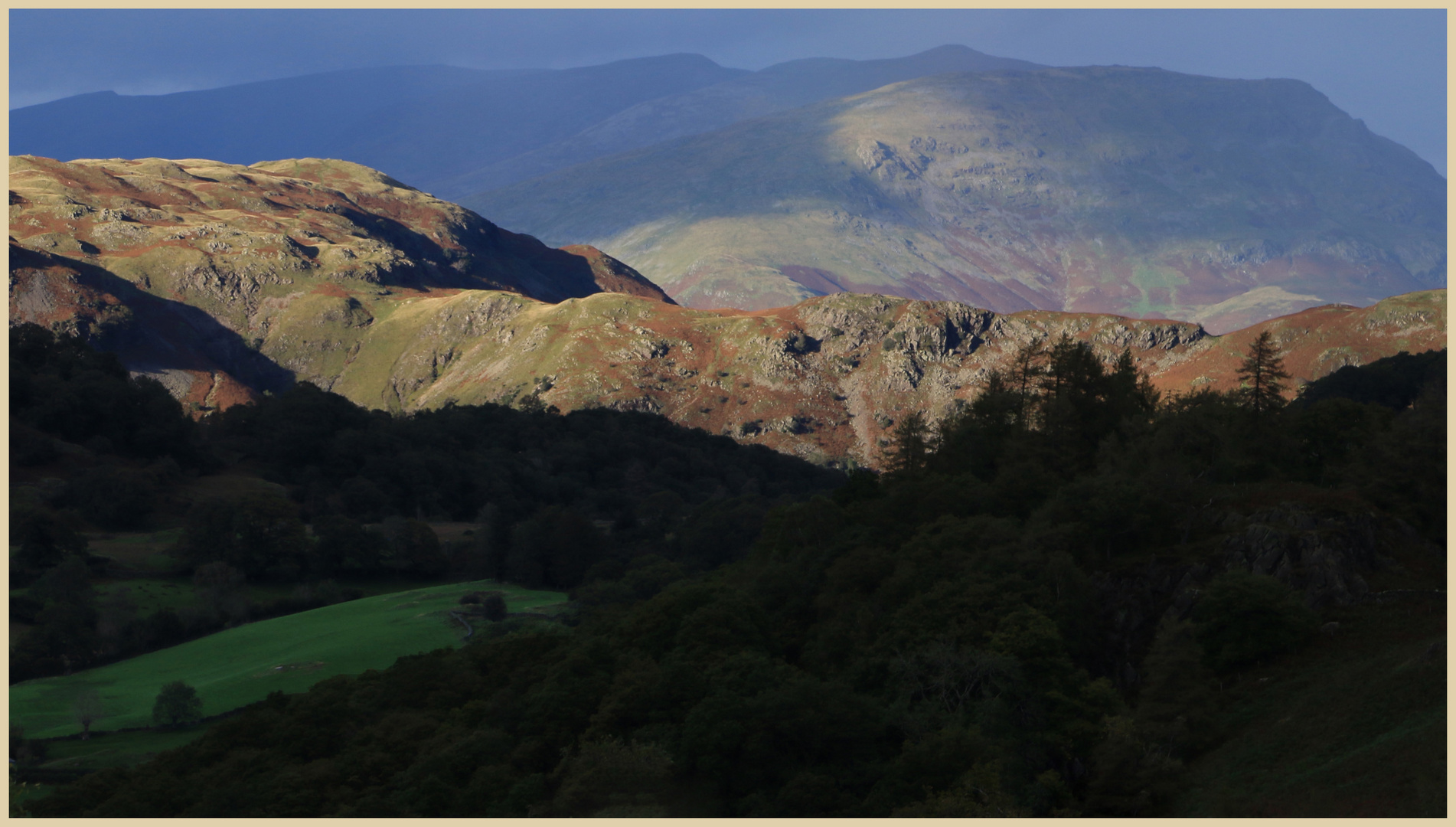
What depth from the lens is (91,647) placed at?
105438mm

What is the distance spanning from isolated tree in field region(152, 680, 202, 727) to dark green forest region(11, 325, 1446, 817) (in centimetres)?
1768

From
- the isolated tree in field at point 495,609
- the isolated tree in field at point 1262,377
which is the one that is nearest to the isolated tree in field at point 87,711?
the isolated tree in field at point 495,609

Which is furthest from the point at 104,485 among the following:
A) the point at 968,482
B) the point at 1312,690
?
the point at 1312,690

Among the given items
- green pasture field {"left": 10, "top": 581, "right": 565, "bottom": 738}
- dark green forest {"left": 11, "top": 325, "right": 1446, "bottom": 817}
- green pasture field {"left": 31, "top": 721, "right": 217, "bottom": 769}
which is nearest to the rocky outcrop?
dark green forest {"left": 11, "top": 325, "right": 1446, "bottom": 817}

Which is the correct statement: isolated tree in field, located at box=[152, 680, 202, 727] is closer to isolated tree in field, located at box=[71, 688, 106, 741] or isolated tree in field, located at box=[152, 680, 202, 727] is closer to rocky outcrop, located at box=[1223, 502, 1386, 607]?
isolated tree in field, located at box=[71, 688, 106, 741]

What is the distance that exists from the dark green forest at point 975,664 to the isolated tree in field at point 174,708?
17.7m

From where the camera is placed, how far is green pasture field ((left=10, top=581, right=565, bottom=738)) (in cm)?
8669

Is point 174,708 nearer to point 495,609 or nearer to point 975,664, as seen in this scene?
point 495,609

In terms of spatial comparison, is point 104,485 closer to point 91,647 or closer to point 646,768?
point 91,647

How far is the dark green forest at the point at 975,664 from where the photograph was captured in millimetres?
47156

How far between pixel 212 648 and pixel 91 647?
11954mm

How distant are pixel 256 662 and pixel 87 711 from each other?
674 inches

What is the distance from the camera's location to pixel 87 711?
8206 cm

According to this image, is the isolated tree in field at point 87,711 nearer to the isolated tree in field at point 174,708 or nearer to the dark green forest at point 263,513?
the isolated tree in field at point 174,708
